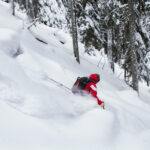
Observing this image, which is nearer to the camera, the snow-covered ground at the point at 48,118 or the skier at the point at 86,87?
the snow-covered ground at the point at 48,118

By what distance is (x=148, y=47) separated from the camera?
12727mm

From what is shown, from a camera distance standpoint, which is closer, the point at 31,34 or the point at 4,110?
the point at 4,110

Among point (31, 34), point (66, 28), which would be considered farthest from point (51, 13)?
point (31, 34)

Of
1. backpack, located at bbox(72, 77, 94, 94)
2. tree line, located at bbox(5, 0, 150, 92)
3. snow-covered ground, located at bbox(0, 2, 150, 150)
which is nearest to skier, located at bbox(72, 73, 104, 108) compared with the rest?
backpack, located at bbox(72, 77, 94, 94)

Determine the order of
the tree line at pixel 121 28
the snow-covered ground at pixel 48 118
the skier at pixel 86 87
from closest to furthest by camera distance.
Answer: the snow-covered ground at pixel 48 118
the skier at pixel 86 87
the tree line at pixel 121 28

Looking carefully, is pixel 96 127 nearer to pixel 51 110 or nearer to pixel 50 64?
pixel 51 110

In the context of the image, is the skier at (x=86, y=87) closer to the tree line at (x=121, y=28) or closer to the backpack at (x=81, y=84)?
the backpack at (x=81, y=84)

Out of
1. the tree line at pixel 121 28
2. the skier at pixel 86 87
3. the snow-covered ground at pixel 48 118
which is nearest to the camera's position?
the snow-covered ground at pixel 48 118

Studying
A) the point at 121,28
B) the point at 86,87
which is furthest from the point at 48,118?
the point at 121,28

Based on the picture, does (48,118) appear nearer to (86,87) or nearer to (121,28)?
(86,87)

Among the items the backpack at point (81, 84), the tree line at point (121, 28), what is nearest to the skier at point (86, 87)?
the backpack at point (81, 84)

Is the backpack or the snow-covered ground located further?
the backpack

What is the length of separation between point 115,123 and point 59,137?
6.87 feet

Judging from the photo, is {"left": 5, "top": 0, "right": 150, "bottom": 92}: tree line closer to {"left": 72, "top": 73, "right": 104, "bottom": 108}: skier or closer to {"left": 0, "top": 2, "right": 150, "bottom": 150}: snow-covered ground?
{"left": 72, "top": 73, "right": 104, "bottom": 108}: skier
